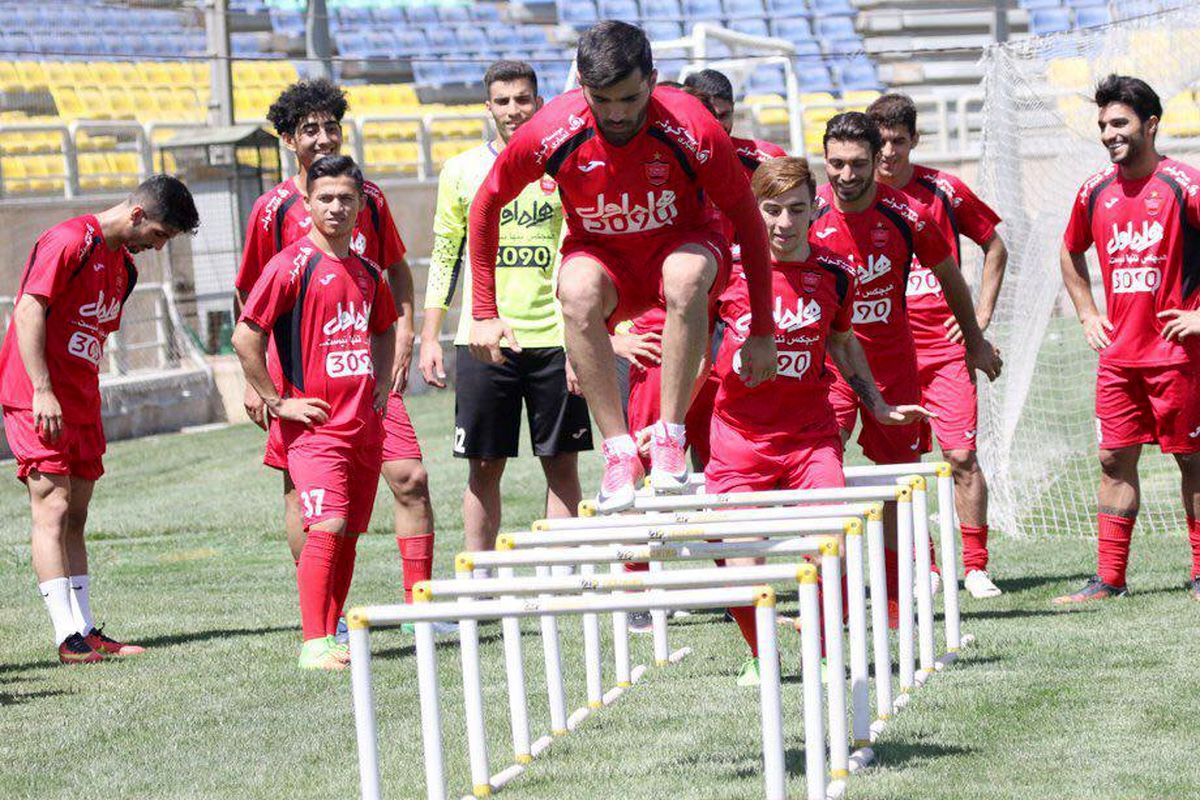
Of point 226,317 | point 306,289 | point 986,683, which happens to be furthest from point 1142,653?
point 226,317

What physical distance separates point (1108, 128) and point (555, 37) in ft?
67.1

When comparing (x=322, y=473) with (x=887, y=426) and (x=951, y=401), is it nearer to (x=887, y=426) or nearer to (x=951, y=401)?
(x=887, y=426)

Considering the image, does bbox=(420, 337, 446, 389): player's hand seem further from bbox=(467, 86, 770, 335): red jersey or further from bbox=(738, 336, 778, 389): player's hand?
bbox=(738, 336, 778, 389): player's hand

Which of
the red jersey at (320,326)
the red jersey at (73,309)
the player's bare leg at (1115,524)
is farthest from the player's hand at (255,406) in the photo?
the player's bare leg at (1115,524)

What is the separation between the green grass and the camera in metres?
5.16

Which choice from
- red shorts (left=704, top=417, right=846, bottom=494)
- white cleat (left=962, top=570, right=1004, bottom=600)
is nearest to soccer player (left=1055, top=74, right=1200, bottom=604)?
white cleat (left=962, top=570, right=1004, bottom=600)

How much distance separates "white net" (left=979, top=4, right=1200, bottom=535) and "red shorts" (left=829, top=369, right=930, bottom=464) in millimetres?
3061

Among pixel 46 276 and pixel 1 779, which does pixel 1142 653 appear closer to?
pixel 1 779

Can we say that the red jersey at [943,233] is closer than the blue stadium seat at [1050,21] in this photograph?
Yes

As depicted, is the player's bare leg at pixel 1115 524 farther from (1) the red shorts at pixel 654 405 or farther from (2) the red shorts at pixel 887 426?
(1) the red shorts at pixel 654 405

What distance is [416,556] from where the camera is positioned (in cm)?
779

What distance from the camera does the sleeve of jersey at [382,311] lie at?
7.41 meters

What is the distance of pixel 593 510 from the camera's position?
19.2ft

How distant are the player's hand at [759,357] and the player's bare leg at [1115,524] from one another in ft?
9.21
